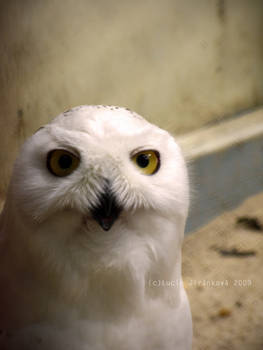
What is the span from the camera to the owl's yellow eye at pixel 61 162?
898mm

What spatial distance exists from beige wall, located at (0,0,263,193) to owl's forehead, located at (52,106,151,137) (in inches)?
21.6

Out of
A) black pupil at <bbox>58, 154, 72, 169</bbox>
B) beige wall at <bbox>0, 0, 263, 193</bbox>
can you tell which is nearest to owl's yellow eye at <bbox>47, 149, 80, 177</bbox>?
black pupil at <bbox>58, 154, 72, 169</bbox>

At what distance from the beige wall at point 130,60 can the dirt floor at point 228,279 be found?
1.58ft

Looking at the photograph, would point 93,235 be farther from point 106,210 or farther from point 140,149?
point 140,149

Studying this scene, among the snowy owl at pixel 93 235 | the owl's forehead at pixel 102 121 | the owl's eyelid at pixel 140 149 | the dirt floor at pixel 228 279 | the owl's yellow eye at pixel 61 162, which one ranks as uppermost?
the owl's forehead at pixel 102 121

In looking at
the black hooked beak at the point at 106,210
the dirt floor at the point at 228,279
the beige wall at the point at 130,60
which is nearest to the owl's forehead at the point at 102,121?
the black hooked beak at the point at 106,210

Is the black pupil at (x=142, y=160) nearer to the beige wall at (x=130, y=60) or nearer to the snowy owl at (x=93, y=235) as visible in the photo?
the snowy owl at (x=93, y=235)

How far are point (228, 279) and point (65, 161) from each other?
119 cm

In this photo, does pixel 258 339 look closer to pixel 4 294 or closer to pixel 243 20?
pixel 4 294

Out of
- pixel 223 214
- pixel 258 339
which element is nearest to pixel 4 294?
pixel 258 339

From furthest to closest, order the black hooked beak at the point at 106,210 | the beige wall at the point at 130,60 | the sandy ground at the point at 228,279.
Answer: the sandy ground at the point at 228,279 < the beige wall at the point at 130,60 < the black hooked beak at the point at 106,210

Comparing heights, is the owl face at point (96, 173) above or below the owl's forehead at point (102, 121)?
below

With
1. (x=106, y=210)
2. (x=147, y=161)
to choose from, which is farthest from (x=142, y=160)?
(x=106, y=210)

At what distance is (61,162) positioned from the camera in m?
0.90
